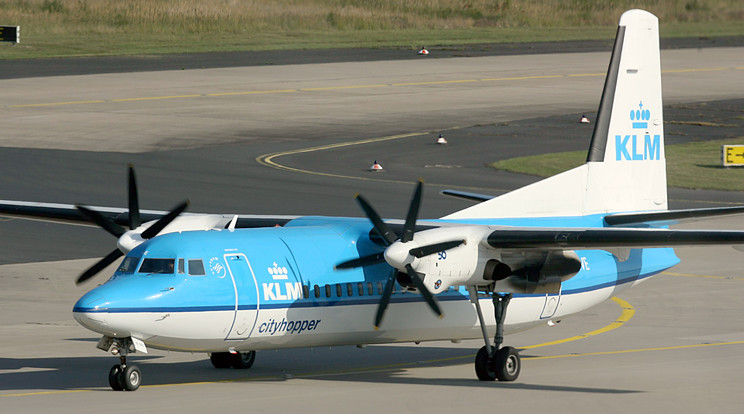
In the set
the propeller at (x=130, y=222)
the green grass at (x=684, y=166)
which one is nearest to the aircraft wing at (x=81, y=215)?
the propeller at (x=130, y=222)

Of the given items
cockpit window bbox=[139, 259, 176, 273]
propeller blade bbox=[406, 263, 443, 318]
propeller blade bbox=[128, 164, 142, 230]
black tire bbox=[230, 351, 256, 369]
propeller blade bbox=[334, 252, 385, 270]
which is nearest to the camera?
cockpit window bbox=[139, 259, 176, 273]

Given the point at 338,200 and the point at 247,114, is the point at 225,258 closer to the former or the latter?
the point at 338,200

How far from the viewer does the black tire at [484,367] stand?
22.7 metres

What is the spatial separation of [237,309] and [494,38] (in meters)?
90.2

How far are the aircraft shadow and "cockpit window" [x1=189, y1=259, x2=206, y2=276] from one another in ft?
8.61

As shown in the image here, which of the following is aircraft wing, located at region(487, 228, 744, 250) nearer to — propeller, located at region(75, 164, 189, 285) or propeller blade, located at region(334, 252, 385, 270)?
propeller blade, located at region(334, 252, 385, 270)

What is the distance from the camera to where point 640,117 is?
87.9 feet

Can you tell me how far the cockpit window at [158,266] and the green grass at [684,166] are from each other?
33345mm

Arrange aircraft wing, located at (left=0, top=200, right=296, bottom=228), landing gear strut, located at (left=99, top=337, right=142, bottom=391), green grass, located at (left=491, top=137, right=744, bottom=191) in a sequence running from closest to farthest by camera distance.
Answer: landing gear strut, located at (left=99, top=337, right=142, bottom=391) → aircraft wing, located at (left=0, top=200, right=296, bottom=228) → green grass, located at (left=491, top=137, right=744, bottom=191)

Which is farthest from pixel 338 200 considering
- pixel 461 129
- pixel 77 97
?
pixel 77 97

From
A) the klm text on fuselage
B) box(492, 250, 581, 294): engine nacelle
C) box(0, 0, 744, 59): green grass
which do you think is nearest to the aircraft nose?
box(492, 250, 581, 294): engine nacelle

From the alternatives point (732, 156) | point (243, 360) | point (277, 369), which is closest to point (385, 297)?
point (277, 369)

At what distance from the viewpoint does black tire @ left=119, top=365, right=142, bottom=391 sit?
Answer: 20250 millimetres

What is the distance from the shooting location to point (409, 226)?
2111 centimetres
